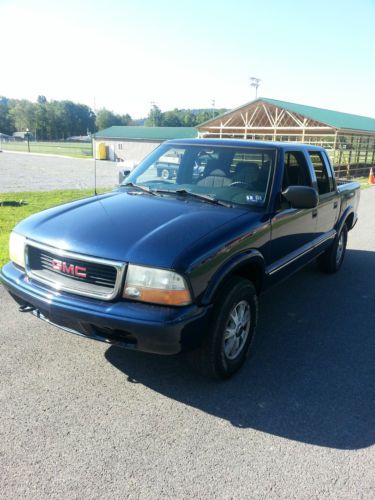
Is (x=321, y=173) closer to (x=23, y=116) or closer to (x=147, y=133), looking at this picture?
(x=147, y=133)

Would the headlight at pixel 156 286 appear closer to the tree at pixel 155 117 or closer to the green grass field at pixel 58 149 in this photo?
the green grass field at pixel 58 149

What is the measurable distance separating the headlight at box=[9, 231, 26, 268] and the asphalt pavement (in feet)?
2.59

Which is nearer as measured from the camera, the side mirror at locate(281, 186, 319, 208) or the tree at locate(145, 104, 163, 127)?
the side mirror at locate(281, 186, 319, 208)

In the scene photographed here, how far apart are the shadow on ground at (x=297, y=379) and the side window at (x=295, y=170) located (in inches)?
57.8

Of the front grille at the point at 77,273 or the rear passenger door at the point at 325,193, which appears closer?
the front grille at the point at 77,273

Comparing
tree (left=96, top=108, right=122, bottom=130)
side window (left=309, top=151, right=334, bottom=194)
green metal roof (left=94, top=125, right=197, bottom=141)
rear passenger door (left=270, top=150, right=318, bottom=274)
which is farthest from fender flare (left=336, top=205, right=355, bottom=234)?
tree (left=96, top=108, right=122, bottom=130)

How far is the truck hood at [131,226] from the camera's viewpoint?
9.37ft

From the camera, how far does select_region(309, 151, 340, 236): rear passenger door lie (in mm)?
5213

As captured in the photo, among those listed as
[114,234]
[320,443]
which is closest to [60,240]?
[114,234]

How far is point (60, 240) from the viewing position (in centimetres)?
306

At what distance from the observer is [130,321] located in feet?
8.87

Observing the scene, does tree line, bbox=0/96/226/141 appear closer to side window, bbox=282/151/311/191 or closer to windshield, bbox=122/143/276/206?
side window, bbox=282/151/311/191

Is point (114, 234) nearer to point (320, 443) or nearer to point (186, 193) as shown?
point (186, 193)

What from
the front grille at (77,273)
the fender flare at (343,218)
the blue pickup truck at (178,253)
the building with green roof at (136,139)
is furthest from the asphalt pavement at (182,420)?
the building with green roof at (136,139)
